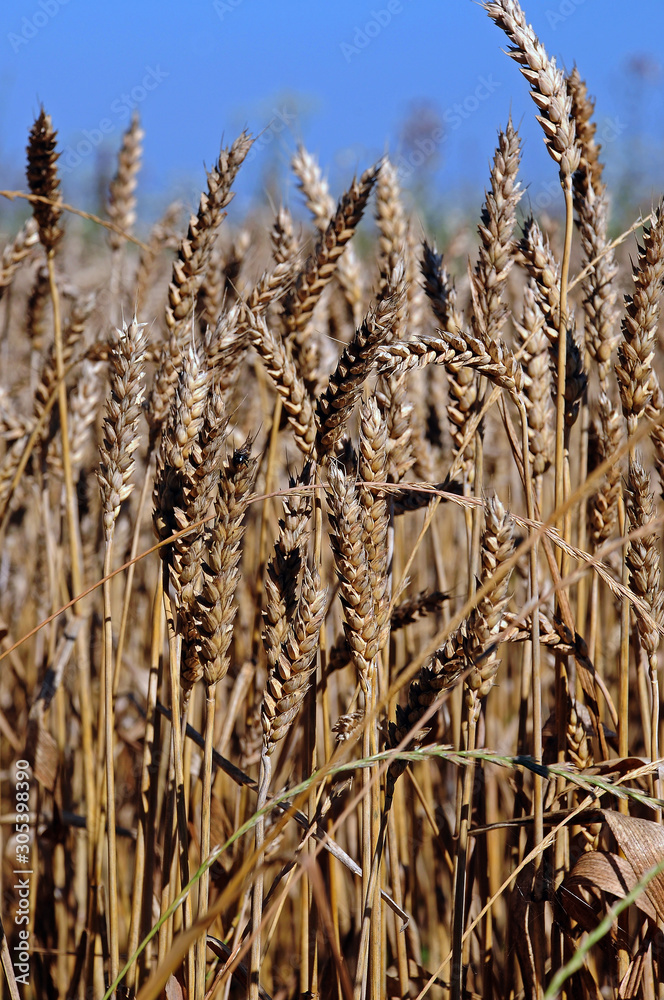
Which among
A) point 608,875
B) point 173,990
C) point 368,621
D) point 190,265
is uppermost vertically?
point 190,265

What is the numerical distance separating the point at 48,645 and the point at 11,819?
0.39 meters

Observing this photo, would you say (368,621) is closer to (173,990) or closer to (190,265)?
(173,990)

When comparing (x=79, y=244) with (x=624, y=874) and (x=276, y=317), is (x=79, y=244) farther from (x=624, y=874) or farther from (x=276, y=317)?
(x=624, y=874)

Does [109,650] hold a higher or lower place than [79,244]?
lower

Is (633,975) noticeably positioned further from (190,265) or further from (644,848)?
(190,265)

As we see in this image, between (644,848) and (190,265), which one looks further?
(190,265)

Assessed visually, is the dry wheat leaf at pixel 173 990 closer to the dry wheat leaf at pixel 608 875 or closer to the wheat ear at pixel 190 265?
the dry wheat leaf at pixel 608 875

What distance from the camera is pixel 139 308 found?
75.7 inches

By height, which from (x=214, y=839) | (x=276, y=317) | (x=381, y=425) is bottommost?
(x=214, y=839)

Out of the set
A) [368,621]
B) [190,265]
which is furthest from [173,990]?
[190,265]

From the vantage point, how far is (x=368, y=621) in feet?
3.05

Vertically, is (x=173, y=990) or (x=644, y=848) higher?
(x=644, y=848)

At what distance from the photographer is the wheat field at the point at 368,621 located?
0.93 metres

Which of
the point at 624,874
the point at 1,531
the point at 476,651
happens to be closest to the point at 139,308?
the point at 1,531
